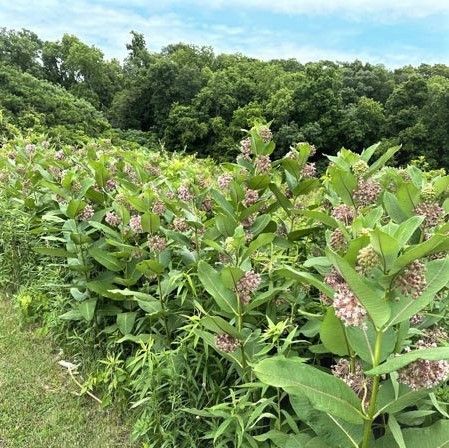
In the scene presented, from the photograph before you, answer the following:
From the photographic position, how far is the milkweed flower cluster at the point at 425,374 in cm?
152

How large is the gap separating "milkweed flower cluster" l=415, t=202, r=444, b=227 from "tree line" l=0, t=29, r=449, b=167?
34.8 metres

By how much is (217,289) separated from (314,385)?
0.68m

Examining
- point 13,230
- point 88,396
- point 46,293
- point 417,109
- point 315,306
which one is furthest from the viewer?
point 417,109

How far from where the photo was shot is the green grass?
2672 mm

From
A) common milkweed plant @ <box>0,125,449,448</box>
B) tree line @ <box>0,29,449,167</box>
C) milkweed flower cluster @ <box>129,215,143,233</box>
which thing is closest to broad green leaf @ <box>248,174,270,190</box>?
common milkweed plant @ <box>0,125,449,448</box>

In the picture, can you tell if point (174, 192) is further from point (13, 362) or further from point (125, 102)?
point (125, 102)

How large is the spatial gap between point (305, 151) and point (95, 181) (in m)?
1.43

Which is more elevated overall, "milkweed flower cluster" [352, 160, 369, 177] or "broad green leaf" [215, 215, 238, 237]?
"milkweed flower cluster" [352, 160, 369, 177]

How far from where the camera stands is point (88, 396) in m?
2.99

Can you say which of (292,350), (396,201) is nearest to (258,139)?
(396,201)

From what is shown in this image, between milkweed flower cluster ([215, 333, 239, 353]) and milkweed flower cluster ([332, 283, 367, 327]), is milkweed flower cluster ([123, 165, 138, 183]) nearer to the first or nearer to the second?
milkweed flower cluster ([215, 333, 239, 353])

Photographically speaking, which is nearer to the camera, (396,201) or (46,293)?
(396,201)

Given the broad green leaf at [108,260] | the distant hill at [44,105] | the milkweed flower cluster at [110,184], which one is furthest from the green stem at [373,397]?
the distant hill at [44,105]

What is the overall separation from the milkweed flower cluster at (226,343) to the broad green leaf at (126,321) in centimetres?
90
